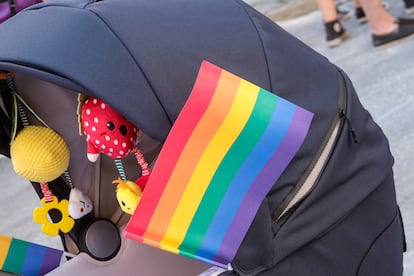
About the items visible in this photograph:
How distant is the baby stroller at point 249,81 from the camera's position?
27.3 inches

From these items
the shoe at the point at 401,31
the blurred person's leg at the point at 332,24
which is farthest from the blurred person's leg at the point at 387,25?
the blurred person's leg at the point at 332,24

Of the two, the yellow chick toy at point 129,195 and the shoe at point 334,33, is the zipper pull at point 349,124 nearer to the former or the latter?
the yellow chick toy at point 129,195

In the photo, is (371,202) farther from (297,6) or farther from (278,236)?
(297,6)

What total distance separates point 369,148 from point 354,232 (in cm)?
13

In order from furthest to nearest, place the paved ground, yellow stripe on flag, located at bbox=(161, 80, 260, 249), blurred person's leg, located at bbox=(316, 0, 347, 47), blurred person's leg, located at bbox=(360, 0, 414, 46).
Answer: blurred person's leg, located at bbox=(316, 0, 347, 47)
blurred person's leg, located at bbox=(360, 0, 414, 46)
the paved ground
yellow stripe on flag, located at bbox=(161, 80, 260, 249)

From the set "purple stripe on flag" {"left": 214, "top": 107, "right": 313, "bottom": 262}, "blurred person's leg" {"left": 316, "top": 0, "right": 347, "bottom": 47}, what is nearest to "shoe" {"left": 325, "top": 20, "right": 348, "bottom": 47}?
"blurred person's leg" {"left": 316, "top": 0, "right": 347, "bottom": 47}

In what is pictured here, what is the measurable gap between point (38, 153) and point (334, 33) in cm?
190

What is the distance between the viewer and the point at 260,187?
71 cm

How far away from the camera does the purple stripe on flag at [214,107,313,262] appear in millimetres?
704

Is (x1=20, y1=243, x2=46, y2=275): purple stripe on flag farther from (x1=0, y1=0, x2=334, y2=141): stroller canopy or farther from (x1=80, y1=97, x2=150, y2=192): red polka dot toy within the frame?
(x1=0, y1=0, x2=334, y2=141): stroller canopy

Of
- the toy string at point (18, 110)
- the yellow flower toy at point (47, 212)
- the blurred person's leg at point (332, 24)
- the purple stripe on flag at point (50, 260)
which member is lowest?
the blurred person's leg at point (332, 24)

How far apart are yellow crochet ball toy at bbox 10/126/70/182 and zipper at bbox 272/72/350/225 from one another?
1.13ft

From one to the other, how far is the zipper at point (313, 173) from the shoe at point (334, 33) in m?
1.75

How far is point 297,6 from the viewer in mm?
3254
